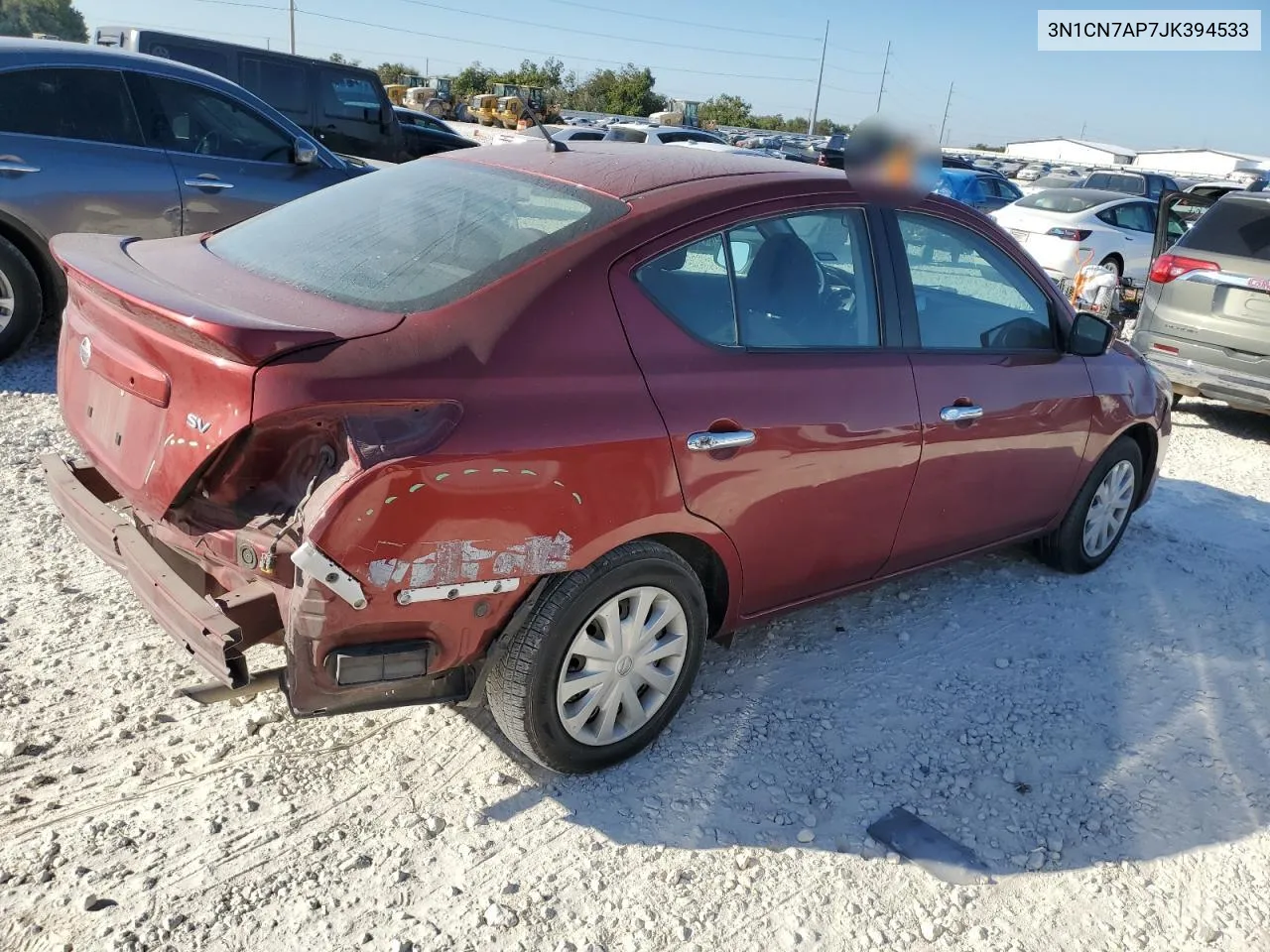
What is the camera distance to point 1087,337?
4168 mm

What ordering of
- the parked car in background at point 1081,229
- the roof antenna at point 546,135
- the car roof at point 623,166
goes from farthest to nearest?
the parked car in background at point 1081,229, the roof antenna at point 546,135, the car roof at point 623,166

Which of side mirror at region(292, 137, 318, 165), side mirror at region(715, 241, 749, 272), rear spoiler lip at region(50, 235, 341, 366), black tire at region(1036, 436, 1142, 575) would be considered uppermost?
side mirror at region(715, 241, 749, 272)

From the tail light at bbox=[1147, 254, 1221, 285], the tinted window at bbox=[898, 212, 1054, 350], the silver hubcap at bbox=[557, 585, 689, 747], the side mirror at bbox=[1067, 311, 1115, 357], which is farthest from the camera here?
the tail light at bbox=[1147, 254, 1221, 285]

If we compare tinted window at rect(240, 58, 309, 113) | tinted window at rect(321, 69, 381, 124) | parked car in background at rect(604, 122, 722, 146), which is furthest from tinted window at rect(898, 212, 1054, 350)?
parked car in background at rect(604, 122, 722, 146)

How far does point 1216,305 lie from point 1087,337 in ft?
12.8

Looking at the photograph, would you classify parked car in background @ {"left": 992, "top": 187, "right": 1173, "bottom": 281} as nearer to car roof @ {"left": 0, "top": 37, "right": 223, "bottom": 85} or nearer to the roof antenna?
car roof @ {"left": 0, "top": 37, "right": 223, "bottom": 85}

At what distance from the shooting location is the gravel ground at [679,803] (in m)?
2.49

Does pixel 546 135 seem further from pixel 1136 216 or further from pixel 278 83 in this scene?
pixel 1136 216

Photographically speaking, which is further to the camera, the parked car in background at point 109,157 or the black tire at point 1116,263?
the black tire at point 1116,263

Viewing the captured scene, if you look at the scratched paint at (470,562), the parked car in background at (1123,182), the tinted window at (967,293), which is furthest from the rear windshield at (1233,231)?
the parked car in background at (1123,182)

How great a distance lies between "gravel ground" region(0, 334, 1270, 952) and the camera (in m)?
2.49

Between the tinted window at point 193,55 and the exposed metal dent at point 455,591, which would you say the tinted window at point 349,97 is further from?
the exposed metal dent at point 455,591

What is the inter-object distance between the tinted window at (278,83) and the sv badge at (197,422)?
407 inches

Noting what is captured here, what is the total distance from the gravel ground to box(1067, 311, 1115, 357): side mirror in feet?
3.94
